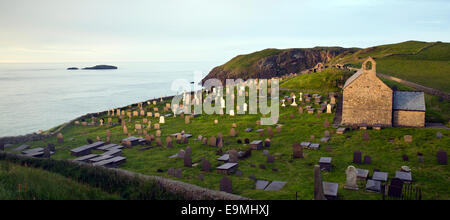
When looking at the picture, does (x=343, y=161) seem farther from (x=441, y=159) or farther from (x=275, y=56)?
(x=275, y=56)

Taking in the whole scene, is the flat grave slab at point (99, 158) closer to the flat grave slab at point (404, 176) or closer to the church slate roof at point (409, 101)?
the flat grave slab at point (404, 176)

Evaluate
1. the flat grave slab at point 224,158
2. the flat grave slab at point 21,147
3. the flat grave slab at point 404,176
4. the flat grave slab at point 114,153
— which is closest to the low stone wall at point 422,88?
the flat grave slab at point 404,176

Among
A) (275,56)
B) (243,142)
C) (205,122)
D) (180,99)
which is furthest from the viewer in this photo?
(275,56)

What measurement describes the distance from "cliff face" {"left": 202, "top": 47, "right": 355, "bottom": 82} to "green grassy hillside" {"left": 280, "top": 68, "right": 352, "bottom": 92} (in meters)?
79.1

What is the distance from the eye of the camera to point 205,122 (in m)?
32.4

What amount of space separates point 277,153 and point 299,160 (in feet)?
6.77

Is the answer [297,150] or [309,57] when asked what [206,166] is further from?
[309,57]

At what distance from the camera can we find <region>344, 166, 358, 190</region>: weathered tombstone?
13.3 m

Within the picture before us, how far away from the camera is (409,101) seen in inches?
1008

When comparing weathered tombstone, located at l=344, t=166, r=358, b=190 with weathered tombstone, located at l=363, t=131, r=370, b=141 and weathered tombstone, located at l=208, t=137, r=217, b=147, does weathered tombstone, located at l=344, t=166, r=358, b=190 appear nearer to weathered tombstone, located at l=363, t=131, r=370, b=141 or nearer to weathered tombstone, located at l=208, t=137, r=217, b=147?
weathered tombstone, located at l=363, t=131, r=370, b=141

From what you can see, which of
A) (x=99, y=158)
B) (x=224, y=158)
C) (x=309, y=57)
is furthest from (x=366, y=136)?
(x=309, y=57)

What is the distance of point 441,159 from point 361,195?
7777 mm

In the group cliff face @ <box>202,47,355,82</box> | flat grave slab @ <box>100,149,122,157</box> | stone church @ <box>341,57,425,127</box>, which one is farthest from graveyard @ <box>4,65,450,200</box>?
cliff face @ <box>202,47,355,82</box>
